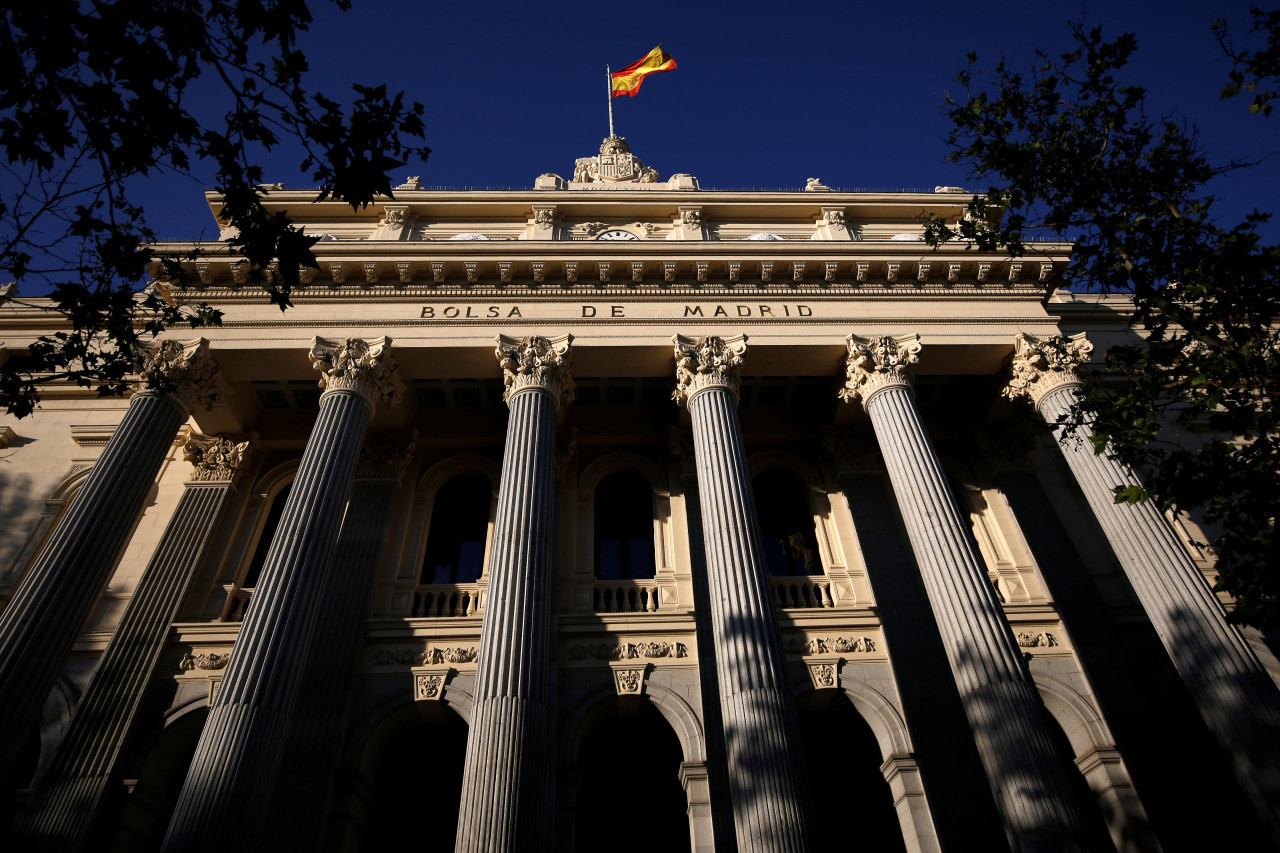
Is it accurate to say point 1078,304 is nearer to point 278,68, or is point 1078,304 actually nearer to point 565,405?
point 565,405

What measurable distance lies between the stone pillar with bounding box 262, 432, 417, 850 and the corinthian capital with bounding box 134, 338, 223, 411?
11.2ft

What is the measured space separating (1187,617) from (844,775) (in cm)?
680

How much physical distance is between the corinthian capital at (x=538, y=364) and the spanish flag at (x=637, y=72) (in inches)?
479

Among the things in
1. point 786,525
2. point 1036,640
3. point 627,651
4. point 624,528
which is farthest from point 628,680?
point 1036,640

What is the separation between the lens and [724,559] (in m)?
12.6

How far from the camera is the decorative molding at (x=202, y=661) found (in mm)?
14109

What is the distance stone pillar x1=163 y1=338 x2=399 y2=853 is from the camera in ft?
31.7

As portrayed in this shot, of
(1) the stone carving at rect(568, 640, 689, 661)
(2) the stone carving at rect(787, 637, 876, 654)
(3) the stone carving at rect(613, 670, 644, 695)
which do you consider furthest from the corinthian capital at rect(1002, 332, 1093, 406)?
(3) the stone carving at rect(613, 670, 644, 695)

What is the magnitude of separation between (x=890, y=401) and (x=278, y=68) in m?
11.7

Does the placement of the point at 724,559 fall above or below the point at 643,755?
above

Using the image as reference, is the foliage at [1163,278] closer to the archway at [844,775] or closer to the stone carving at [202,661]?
the archway at [844,775]

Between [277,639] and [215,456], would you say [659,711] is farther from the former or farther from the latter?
[215,456]

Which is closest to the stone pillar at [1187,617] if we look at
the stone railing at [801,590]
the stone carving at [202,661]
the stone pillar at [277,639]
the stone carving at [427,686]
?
the stone railing at [801,590]

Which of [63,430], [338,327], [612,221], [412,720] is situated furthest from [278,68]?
[63,430]
